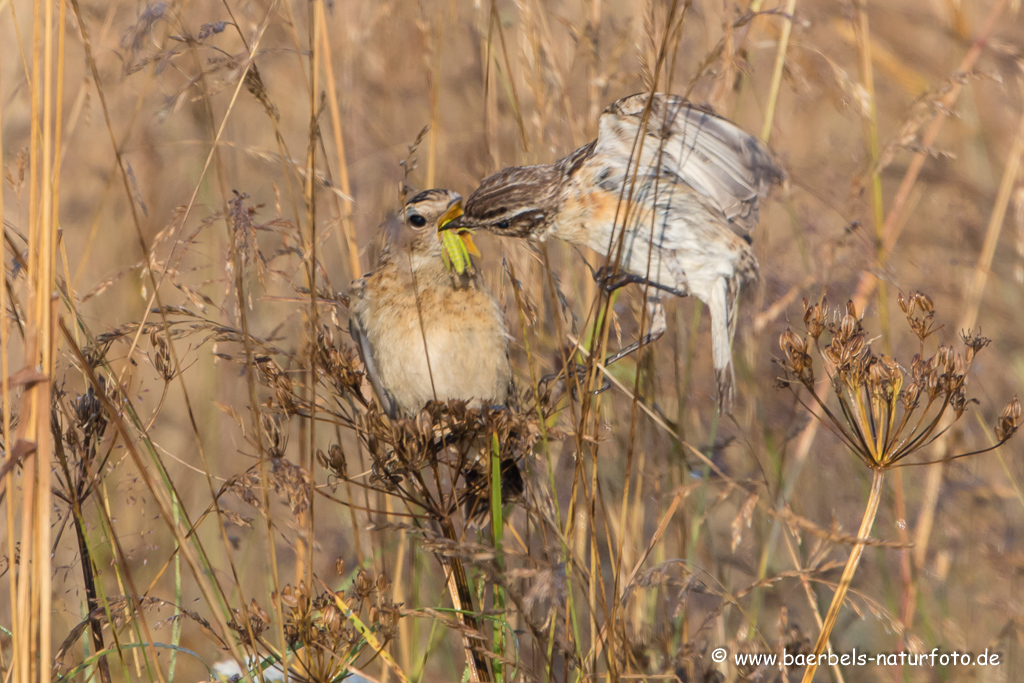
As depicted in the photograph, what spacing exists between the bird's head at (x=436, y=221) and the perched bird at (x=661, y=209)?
48 mm

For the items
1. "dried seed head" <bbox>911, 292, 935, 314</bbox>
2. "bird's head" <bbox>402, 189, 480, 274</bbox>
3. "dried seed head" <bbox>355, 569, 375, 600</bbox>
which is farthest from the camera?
"bird's head" <bbox>402, 189, 480, 274</bbox>

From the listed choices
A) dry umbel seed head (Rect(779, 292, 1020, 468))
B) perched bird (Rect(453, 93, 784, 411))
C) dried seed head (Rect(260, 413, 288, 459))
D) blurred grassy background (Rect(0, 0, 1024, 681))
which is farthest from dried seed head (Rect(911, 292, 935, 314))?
dried seed head (Rect(260, 413, 288, 459))

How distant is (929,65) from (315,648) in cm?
339

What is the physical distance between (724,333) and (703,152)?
0.54 metres

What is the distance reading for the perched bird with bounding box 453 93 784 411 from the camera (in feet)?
A: 7.32

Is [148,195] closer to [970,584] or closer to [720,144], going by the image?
[720,144]

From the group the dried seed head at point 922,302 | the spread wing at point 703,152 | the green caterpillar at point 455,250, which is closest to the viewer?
the dried seed head at point 922,302

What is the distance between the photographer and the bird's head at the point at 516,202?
2293 mm

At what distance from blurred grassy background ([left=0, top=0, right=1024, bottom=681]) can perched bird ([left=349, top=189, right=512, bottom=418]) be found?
0.11 m

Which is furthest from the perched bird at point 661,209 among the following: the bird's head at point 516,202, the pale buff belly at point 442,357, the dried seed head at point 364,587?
the dried seed head at point 364,587

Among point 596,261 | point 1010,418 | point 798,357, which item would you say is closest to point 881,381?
point 798,357

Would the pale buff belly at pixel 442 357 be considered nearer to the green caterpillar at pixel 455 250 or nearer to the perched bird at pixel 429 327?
the perched bird at pixel 429 327

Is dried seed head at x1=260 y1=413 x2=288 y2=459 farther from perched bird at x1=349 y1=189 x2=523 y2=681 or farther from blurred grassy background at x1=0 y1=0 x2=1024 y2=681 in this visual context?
perched bird at x1=349 y1=189 x2=523 y2=681

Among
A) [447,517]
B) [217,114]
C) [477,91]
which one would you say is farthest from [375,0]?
[447,517]
